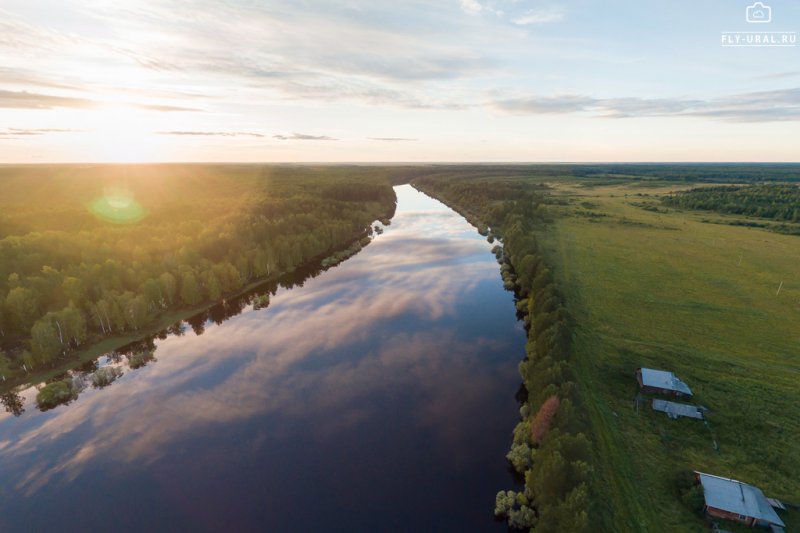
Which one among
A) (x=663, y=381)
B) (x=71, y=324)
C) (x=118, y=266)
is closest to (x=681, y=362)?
(x=663, y=381)

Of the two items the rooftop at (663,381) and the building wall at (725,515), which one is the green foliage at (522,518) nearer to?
the building wall at (725,515)

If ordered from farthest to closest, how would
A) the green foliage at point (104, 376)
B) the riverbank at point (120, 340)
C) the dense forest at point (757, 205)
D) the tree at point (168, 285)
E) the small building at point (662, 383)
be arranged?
the dense forest at point (757, 205), the tree at point (168, 285), the green foliage at point (104, 376), the riverbank at point (120, 340), the small building at point (662, 383)

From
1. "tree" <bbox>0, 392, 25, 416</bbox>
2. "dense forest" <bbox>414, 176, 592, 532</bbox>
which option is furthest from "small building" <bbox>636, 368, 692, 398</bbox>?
"tree" <bbox>0, 392, 25, 416</bbox>

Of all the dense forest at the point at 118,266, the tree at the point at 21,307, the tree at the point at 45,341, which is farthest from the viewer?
the dense forest at the point at 118,266

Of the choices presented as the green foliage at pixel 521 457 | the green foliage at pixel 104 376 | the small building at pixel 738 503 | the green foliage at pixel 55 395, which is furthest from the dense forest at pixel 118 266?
the small building at pixel 738 503

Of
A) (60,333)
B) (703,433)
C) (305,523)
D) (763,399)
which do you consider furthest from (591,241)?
(60,333)

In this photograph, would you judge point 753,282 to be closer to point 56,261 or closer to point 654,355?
point 654,355
